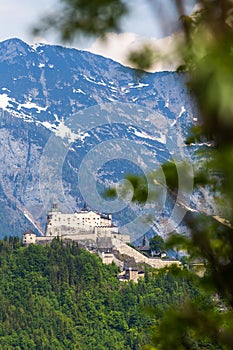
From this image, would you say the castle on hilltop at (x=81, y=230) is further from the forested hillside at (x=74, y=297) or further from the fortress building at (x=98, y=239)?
the forested hillside at (x=74, y=297)

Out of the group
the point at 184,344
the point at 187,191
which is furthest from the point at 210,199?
the point at 184,344

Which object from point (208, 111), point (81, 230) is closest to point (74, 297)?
point (81, 230)

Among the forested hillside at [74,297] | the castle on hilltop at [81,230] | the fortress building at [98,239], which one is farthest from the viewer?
the castle on hilltop at [81,230]

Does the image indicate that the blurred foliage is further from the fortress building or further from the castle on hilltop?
the castle on hilltop

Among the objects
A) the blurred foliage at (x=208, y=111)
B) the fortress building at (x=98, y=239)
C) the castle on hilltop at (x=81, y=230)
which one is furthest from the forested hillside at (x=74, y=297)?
the blurred foliage at (x=208, y=111)

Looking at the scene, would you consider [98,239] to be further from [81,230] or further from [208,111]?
[208,111]

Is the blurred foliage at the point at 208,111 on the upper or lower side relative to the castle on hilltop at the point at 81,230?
lower

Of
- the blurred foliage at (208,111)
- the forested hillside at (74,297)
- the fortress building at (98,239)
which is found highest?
the fortress building at (98,239)

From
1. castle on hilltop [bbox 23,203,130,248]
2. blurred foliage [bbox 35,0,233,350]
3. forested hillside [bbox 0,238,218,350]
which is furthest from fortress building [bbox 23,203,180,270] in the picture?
blurred foliage [bbox 35,0,233,350]

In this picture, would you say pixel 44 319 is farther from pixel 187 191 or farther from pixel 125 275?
pixel 187 191
